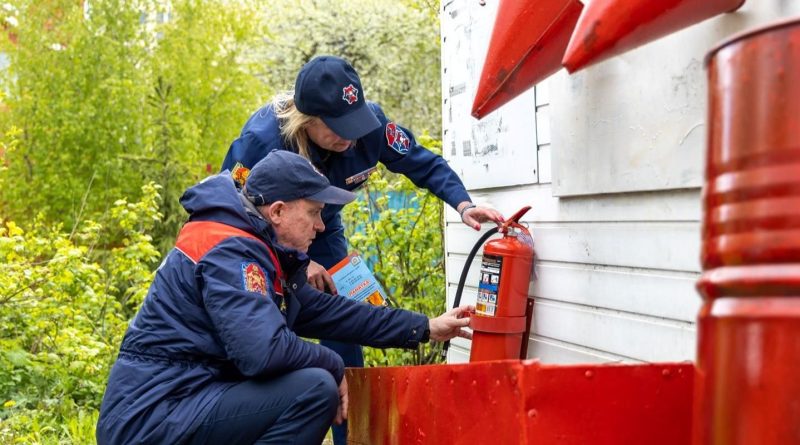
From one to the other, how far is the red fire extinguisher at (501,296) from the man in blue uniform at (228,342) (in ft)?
2.78

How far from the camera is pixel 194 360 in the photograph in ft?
9.94

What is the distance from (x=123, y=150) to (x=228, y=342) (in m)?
10.4

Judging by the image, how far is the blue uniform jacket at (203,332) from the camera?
2.89 metres

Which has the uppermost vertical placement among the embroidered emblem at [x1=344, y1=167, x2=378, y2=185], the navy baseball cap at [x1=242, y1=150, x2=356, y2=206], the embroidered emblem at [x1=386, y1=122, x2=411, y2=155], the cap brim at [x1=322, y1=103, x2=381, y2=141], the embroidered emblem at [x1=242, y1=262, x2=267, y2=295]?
the cap brim at [x1=322, y1=103, x2=381, y2=141]

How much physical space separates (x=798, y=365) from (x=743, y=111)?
386mm

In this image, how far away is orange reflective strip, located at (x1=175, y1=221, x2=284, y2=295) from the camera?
2.98 metres

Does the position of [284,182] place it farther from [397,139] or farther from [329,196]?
[397,139]

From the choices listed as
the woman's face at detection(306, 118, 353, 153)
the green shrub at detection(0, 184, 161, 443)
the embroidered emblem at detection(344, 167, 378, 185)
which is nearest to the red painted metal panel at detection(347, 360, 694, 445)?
the woman's face at detection(306, 118, 353, 153)

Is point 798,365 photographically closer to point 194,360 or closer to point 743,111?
point 743,111

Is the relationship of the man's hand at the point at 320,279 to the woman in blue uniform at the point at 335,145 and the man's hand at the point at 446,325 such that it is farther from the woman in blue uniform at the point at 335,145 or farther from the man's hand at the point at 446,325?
the man's hand at the point at 446,325

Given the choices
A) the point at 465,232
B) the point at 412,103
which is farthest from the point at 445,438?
the point at 412,103

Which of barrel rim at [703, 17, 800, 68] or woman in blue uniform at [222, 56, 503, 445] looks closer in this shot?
barrel rim at [703, 17, 800, 68]

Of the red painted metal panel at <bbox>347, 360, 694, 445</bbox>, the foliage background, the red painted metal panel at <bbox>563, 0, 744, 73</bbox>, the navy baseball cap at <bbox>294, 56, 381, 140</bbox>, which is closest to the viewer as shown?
the red painted metal panel at <bbox>347, 360, 694, 445</bbox>

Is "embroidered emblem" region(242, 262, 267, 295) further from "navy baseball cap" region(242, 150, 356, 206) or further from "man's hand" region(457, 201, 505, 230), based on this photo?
"man's hand" region(457, 201, 505, 230)
